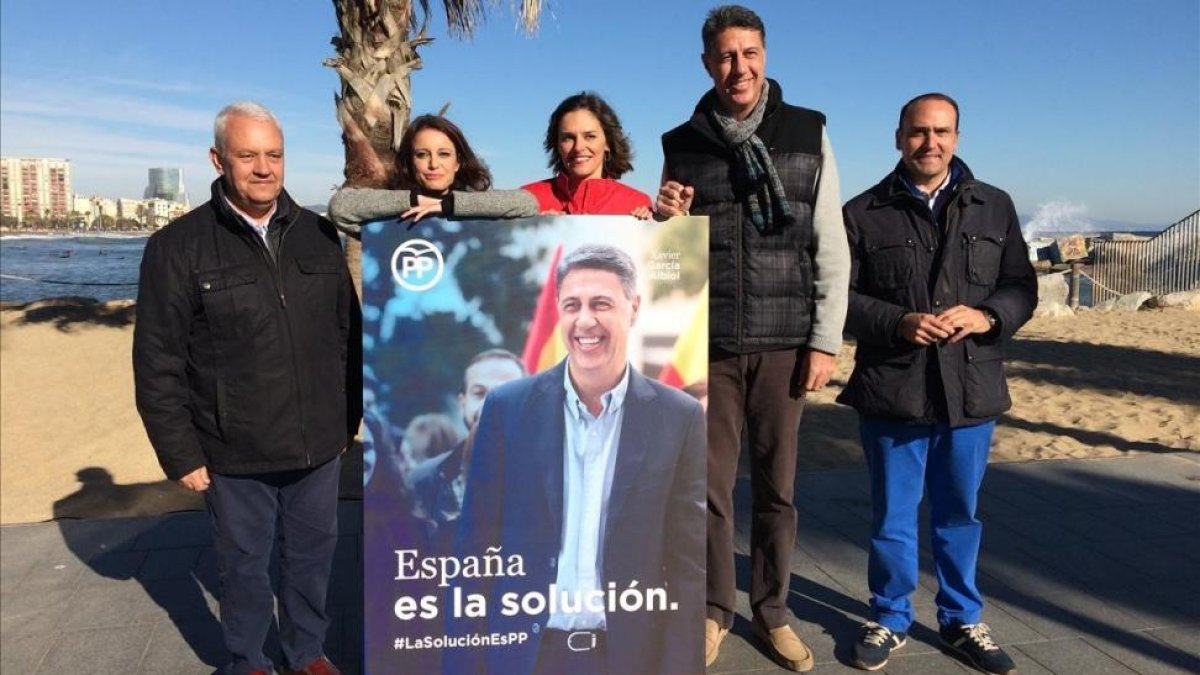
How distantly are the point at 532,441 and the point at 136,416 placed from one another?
6850mm

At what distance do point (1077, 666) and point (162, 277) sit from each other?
3456 millimetres

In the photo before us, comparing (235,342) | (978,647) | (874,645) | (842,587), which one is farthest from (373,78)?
(978,647)

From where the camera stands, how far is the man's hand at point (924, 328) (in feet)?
9.96

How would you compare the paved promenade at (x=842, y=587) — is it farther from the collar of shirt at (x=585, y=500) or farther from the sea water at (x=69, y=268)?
the sea water at (x=69, y=268)

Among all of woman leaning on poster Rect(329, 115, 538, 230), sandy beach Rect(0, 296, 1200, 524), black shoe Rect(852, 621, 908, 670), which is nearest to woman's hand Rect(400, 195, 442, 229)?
woman leaning on poster Rect(329, 115, 538, 230)

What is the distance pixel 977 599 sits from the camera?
3328mm

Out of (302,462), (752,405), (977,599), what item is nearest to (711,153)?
(752,405)

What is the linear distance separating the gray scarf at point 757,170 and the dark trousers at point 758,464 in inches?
19.0

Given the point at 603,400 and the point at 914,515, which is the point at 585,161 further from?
the point at 914,515

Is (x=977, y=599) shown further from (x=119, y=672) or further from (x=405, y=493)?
(x=119, y=672)

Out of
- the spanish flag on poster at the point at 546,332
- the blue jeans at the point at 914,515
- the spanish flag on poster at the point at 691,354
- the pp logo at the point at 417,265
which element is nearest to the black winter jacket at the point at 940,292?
the blue jeans at the point at 914,515

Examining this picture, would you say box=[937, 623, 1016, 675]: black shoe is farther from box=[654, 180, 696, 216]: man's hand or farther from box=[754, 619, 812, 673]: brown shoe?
box=[654, 180, 696, 216]: man's hand

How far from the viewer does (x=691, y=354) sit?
275 cm

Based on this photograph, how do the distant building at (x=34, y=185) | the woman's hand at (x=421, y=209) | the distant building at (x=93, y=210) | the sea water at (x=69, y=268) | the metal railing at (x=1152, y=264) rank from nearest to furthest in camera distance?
1. the woman's hand at (x=421, y=209)
2. the metal railing at (x=1152, y=264)
3. the sea water at (x=69, y=268)
4. the distant building at (x=93, y=210)
5. the distant building at (x=34, y=185)
